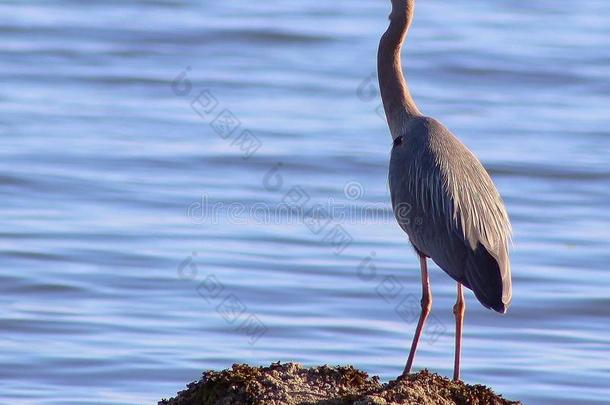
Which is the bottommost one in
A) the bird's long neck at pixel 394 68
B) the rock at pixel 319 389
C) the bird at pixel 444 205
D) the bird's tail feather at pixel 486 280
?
the rock at pixel 319 389

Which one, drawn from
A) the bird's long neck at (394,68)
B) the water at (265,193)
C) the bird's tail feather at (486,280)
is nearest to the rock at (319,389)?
the bird's tail feather at (486,280)

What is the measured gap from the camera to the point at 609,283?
1255 centimetres

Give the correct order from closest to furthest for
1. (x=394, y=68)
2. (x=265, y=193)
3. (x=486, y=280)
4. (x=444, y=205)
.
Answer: (x=486, y=280) → (x=444, y=205) → (x=394, y=68) → (x=265, y=193)

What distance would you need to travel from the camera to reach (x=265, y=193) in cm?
1528

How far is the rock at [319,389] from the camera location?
229 inches

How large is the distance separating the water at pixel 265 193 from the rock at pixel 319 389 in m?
3.39

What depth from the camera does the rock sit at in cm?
581

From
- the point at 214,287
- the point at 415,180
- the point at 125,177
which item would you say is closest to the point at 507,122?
the point at 125,177

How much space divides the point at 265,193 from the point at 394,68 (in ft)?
21.6

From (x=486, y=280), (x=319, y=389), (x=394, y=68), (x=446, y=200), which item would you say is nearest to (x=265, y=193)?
(x=394, y=68)

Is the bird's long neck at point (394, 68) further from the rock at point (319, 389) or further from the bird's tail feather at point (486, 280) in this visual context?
the rock at point (319, 389)

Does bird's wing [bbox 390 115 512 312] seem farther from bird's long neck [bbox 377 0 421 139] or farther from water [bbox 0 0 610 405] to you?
water [bbox 0 0 610 405]

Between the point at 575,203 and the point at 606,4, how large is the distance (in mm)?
12170

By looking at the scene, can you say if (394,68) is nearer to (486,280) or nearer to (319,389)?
(486,280)
